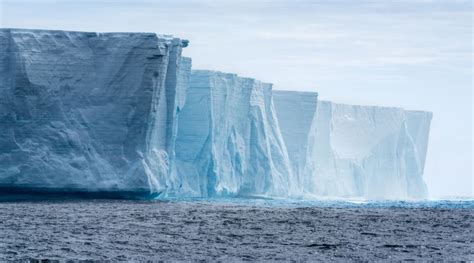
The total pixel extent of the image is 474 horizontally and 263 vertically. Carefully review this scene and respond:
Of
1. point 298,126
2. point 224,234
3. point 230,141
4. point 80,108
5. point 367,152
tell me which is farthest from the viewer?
point 367,152

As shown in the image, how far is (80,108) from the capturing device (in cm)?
2264

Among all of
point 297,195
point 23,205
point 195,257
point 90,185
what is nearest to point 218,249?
point 195,257

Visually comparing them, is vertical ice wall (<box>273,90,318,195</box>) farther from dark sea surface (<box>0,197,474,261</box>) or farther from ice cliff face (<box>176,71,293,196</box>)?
dark sea surface (<box>0,197,474,261</box>)

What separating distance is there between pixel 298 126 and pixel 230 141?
6.00 meters

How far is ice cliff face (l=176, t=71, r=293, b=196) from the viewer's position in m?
31.1

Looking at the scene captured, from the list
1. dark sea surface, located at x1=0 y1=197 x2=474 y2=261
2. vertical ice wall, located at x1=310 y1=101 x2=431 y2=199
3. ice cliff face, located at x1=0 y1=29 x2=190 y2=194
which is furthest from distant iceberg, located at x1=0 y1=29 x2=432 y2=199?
vertical ice wall, located at x1=310 y1=101 x2=431 y2=199

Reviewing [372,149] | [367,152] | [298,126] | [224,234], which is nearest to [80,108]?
[224,234]

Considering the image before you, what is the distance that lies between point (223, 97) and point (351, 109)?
14808 millimetres

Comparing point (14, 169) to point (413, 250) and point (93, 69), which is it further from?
point (413, 250)

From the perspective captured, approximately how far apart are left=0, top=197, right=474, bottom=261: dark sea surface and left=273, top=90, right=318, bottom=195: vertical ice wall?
18.0 meters

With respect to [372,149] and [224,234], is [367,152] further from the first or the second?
[224,234]

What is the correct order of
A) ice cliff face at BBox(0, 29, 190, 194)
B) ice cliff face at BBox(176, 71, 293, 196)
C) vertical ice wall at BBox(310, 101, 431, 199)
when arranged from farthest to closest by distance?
vertical ice wall at BBox(310, 101, 431, 199) < ice cliff face at BBox(176, 71, 293, 196) < ice cliff face at BBox(0, 29, 190, 194)

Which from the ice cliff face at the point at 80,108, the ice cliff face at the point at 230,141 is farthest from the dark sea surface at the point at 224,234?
the ice cliff face at the point at 230,141

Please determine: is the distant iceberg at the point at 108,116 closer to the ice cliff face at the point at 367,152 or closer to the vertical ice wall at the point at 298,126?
the vertical ice wall at the point at 298,126
